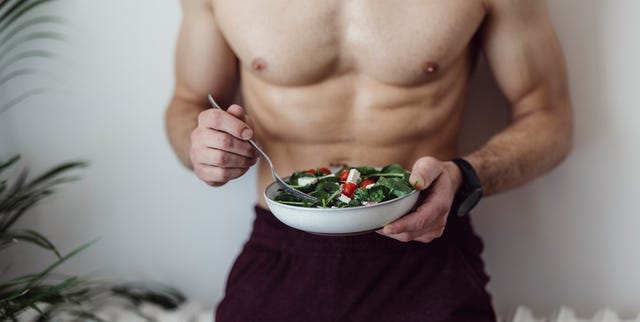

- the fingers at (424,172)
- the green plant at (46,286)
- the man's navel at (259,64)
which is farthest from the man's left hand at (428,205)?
the green plant at (46,286)

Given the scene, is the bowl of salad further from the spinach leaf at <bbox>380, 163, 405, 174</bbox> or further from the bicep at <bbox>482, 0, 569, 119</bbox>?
the bicep at <bbox>482, 0, 569, 119</bbox>

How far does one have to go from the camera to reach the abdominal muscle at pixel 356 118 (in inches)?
42.0

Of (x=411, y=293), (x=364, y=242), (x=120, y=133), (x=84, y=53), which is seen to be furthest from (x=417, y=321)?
(x=84, y=53)

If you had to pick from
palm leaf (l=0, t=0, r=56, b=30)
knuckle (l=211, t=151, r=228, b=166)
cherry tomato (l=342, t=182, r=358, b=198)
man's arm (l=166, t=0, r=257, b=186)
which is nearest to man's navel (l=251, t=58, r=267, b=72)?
man's arm (l=166, t=0, r=257, b=186)

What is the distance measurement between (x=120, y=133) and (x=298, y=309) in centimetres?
60

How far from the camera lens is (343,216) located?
736 mm

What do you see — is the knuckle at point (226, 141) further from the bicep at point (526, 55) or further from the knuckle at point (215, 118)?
A: the bicep at point (526, 55)

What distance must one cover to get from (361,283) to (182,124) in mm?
440

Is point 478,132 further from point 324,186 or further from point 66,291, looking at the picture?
point 66,291

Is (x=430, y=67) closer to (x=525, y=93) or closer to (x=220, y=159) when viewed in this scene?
(x=525, y=93)

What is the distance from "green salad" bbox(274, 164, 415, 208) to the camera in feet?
2.59

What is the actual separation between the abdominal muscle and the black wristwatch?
0.53 feet

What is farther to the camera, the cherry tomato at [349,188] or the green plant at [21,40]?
the green plant at [21,40]

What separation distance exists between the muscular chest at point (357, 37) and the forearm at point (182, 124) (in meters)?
0.18
